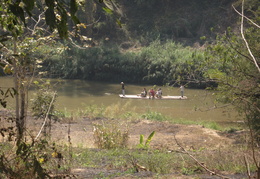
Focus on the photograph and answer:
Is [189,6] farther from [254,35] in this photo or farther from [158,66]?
[254,35]

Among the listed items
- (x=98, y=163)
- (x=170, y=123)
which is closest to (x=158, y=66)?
(x=170, y=123)

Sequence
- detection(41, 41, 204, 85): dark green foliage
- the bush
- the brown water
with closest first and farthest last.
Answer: the bush < the brown water < detection(41, 41, 204, 85): dark green foliage

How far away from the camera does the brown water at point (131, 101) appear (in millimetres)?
25125

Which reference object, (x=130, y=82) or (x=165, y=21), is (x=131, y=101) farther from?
(x=165, y=21)

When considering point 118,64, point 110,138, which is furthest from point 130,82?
point 110,138

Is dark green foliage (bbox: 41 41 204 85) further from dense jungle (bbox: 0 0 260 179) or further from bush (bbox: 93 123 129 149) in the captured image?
bush (bbox: 93 123 129 149)

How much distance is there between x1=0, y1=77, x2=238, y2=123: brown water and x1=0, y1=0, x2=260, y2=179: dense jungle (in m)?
1.03

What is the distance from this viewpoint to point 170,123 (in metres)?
20.7

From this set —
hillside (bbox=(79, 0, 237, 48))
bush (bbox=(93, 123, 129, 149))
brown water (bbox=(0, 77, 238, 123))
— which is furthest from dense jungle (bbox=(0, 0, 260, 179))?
brown water (bbox=(0, 77, 238, 123))

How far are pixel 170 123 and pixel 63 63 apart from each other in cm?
2435

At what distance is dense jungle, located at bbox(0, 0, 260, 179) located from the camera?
540 centimetres

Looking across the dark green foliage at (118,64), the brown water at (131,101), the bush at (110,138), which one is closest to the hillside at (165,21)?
the dark green foliage at (118,64)

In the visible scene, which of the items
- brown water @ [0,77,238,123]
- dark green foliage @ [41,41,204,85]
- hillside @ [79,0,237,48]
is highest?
hillside @ [79,0,237,48]

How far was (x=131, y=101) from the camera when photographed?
29641 mm
